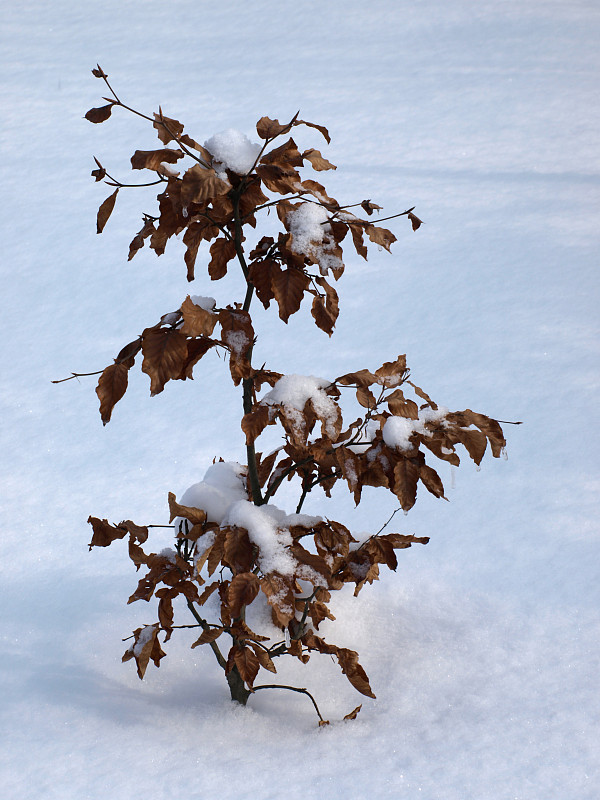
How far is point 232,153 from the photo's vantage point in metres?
1.44

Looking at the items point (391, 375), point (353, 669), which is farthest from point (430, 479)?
point (353, 669)

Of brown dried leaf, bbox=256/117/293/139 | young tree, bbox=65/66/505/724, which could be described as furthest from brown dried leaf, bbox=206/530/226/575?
brown dried leaf, bbox=256/117/293/139

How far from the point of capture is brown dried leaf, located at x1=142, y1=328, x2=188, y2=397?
4.49ft

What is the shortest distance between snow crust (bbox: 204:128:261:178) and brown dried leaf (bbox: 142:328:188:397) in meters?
0.28

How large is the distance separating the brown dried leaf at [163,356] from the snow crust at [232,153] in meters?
0.28

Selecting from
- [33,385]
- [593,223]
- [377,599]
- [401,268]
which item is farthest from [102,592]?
[593,223]

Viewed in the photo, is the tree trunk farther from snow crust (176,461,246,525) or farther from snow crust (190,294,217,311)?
snow crust (190,294,217,311)

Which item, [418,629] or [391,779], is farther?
[418,629]

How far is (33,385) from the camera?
349 cm

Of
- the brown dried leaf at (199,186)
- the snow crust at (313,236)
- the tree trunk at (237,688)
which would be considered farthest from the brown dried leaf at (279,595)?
the brown dried leaf at (199,186)

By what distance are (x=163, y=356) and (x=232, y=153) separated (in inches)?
13.8

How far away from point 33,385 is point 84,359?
241 millimetres

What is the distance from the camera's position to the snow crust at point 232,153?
4.72 feet

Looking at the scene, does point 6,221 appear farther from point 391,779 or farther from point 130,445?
point 391,779
